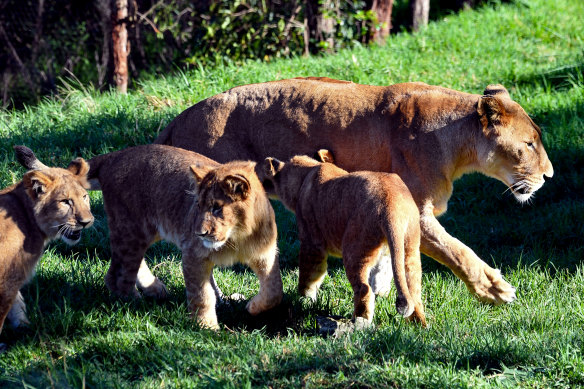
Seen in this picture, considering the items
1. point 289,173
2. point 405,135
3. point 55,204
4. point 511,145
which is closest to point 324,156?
point 289,173

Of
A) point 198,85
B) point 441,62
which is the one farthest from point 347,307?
point 441,62

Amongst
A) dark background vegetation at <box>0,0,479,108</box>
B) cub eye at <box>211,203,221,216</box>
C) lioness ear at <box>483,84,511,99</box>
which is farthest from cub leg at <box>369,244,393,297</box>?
dark background vegetation at <box>0,0,479,108</box>

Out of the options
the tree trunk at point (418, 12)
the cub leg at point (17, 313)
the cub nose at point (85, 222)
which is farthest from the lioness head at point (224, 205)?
the tree trunk at point (418, 12)

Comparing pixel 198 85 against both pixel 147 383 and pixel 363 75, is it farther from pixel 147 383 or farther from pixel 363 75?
pixel 147 383

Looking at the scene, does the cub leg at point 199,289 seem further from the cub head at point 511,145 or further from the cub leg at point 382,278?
the cub head at point 511,145

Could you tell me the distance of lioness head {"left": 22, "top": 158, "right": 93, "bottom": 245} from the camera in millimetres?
5195

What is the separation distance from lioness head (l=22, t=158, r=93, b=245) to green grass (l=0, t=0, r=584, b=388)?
0.57 metres

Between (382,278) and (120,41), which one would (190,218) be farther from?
(120,41)

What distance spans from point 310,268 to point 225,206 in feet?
3.66

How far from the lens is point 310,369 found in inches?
174

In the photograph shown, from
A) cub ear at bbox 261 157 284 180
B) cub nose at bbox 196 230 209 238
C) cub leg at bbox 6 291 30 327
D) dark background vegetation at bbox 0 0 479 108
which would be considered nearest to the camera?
cub nose at bbox 196 230 209 238

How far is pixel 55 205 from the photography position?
17.1ft

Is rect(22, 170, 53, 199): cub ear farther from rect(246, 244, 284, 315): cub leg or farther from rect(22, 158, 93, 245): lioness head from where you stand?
rect(246, 244, 284, 315): cub leg

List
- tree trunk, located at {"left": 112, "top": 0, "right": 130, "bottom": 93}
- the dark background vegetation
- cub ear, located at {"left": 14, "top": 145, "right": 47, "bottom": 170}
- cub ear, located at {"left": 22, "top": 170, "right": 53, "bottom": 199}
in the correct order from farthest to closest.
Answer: the dark background vegetation
tree trunk, located at {"left": 112, "top": 0, "right": 130, "bottom": 93}
cub ear, located at {"left": 14, "top": 145, "right": 47, "bottom": 170}
cub ear, located at {"left": 22, "top": 170, "right": 53, "bottom": 199}
